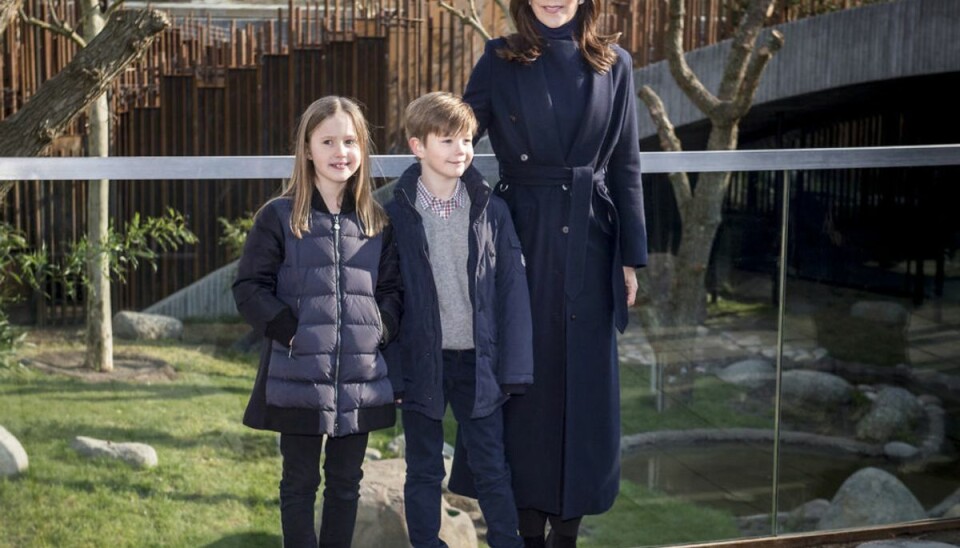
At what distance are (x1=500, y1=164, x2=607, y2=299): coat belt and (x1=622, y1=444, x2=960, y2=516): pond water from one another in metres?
1.05

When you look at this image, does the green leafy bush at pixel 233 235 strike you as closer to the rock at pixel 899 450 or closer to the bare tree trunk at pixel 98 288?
the bare tree trunk at pixel 98 288

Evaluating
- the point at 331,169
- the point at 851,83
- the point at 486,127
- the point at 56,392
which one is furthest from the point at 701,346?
the point at 851,83

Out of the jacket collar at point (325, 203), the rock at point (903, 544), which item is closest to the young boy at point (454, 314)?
the jacket collar at point (325, 203)

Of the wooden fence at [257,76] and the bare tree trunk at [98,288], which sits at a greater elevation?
the wooden fence at [257,76]

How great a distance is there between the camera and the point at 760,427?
4094mm

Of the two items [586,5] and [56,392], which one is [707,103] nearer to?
[586,5]

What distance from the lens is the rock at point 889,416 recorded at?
4227 millimetres

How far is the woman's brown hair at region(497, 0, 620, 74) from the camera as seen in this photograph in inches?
125

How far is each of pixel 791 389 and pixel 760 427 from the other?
164mm

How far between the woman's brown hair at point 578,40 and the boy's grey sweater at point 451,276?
18.5 inches

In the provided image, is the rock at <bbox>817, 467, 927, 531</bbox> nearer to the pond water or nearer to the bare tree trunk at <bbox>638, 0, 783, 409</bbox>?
the pond water

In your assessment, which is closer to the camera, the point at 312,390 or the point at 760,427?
the point at 312,390

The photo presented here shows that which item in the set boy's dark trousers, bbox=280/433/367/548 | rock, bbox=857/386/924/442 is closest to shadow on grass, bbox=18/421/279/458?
boy's dark trousers, bbox=280/433/367/548

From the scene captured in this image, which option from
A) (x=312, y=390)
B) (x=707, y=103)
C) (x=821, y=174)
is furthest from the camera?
(x=707, y=103)
